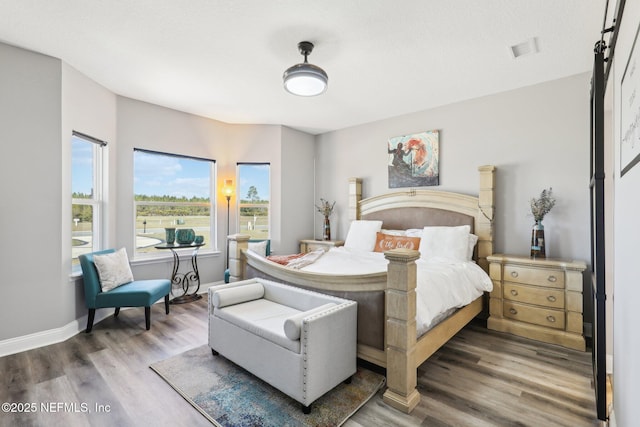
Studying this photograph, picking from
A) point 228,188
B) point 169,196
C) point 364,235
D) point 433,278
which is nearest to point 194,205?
point 169,196

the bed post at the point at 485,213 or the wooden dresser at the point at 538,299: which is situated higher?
the bed post at the point at 485,213

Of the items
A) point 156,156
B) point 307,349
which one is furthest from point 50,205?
point 307,349

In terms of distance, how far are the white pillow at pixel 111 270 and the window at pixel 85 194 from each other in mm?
348

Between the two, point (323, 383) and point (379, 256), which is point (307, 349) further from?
point (379, 256)

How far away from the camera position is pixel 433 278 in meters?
2.55

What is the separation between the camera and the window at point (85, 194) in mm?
3373

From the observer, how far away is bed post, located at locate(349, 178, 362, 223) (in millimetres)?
5020

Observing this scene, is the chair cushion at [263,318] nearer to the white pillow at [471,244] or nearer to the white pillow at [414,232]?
the white pillow at [414,232]

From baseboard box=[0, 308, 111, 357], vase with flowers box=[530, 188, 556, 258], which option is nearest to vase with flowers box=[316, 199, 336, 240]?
vase with flowers box=[530, 188, 556, 258]

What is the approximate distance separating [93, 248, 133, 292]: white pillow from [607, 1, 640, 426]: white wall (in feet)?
13.5

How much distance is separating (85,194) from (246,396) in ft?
10.2

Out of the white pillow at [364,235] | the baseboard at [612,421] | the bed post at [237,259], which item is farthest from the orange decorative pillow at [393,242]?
the baseboard at [612,421]

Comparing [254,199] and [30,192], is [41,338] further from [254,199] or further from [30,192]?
[254,199]

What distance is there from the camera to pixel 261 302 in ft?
9.01
